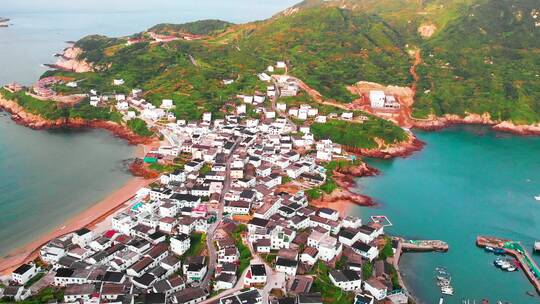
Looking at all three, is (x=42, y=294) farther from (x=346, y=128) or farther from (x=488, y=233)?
(x=346, y=128)

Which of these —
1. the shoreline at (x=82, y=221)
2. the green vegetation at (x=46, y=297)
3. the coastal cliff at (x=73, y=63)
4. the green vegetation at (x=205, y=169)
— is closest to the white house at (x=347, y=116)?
the green vegetation at (x=205, y=169)

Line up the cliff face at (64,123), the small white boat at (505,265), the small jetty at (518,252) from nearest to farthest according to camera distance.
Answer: the small jetty at (518,252)
the small white boat at (505,265)
the cliff face at (64,123)

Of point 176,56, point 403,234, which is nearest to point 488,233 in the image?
point 403,234

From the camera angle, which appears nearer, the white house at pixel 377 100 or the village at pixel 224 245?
the village at pixel 224 245

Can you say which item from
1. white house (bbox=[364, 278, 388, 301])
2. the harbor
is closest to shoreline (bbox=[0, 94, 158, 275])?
white house (bbox=[364, 278, 388, 301])

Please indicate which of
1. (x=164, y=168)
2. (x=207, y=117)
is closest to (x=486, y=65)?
(x=207, y=117)

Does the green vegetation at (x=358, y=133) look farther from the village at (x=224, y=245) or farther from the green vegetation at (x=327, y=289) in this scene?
the green vegetation at (x=327, y=289)

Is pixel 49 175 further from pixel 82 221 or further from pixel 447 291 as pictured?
pixel 447 291
